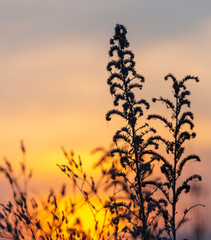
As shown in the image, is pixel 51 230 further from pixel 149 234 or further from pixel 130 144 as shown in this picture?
pixel 130 144

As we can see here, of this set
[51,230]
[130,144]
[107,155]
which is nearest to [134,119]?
[130,144]

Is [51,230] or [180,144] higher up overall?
[180,144]

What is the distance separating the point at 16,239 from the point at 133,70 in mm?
6025

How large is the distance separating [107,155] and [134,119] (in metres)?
2.04

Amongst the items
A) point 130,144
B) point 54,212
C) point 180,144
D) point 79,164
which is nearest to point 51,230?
point 54,212

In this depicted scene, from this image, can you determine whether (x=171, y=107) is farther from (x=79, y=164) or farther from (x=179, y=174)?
(x=79, y=164)

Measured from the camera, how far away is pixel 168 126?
14.1 m

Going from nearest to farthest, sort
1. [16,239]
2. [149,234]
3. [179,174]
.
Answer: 1. [16,239]
2. [149,234]
3. [179,174]

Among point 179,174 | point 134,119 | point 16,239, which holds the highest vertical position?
point 134,119

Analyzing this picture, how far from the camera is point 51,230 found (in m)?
11.3

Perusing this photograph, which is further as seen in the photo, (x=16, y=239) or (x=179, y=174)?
(x=179, y=174)

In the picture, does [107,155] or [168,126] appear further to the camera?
[168,126]

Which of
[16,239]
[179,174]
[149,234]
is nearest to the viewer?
[16,239]

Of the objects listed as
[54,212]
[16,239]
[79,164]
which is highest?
[79,164]
